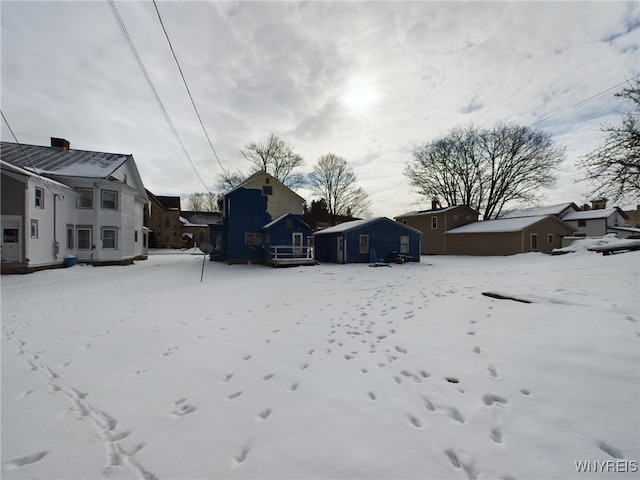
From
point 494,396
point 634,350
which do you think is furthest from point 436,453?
point 634,350

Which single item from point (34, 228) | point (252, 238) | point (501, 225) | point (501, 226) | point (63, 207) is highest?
point (63, 207)

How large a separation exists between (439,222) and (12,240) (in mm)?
35706

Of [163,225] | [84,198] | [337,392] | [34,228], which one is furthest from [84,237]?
[163,225]

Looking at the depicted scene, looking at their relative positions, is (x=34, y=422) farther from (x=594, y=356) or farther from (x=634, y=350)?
(x=634, y=350)

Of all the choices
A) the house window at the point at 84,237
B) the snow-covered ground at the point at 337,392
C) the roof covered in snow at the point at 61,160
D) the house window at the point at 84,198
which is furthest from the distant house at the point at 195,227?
the snow-covered ground at the point at 337,392

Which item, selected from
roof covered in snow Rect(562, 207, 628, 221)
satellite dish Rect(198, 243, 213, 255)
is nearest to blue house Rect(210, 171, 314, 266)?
satellite dish Rect(198, 243, 213, 255)

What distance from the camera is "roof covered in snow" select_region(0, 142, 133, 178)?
1712 centimetres

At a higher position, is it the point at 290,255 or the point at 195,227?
the point at 195,227

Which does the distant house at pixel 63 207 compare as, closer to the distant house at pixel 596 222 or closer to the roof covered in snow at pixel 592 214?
the distant house at pixel 596 222

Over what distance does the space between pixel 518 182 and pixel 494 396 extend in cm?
4049

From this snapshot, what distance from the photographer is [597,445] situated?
2309 millimetres

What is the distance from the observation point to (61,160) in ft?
60.6

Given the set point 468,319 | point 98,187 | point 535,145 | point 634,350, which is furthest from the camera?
point 535,145

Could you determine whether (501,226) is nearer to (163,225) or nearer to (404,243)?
(404,243)
